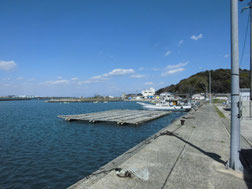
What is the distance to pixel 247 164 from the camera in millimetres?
5723

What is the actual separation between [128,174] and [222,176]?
287 centimetres

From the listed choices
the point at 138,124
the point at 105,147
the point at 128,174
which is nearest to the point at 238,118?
the point at 128,174

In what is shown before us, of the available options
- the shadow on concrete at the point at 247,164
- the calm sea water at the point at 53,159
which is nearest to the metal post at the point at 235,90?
the shadow on concrete at the point at 247,164

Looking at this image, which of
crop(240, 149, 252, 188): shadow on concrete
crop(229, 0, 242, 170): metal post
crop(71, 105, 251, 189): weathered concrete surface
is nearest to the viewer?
crop(71, 105, 251, 189): weathered concrete surface

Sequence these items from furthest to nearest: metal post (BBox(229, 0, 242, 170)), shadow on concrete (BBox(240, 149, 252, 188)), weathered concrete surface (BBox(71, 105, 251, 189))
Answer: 1. metal post (BBox(229, 0, 242, 170))
2. shadow on concrete (BBox(240, 149, 252, 188))
3. weathered concrete surface (BBox(71, 105, 251, 189))

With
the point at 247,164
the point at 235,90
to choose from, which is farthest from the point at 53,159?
the point at 235,90

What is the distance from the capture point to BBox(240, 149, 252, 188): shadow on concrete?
15.1 feet

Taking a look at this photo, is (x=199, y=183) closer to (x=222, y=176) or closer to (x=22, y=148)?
(x=222, y=176)

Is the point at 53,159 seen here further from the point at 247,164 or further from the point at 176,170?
the point at 247,164

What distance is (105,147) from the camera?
39.0 feet

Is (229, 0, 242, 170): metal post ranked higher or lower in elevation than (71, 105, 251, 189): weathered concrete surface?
higher

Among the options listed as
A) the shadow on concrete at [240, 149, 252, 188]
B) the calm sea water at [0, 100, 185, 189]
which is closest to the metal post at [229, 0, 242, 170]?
the shadow on concrete at [240, 149, 252, 188]

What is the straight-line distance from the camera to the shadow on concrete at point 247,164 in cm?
459

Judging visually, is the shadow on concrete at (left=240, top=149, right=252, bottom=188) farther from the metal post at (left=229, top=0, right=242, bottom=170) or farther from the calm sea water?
the calm sea water
